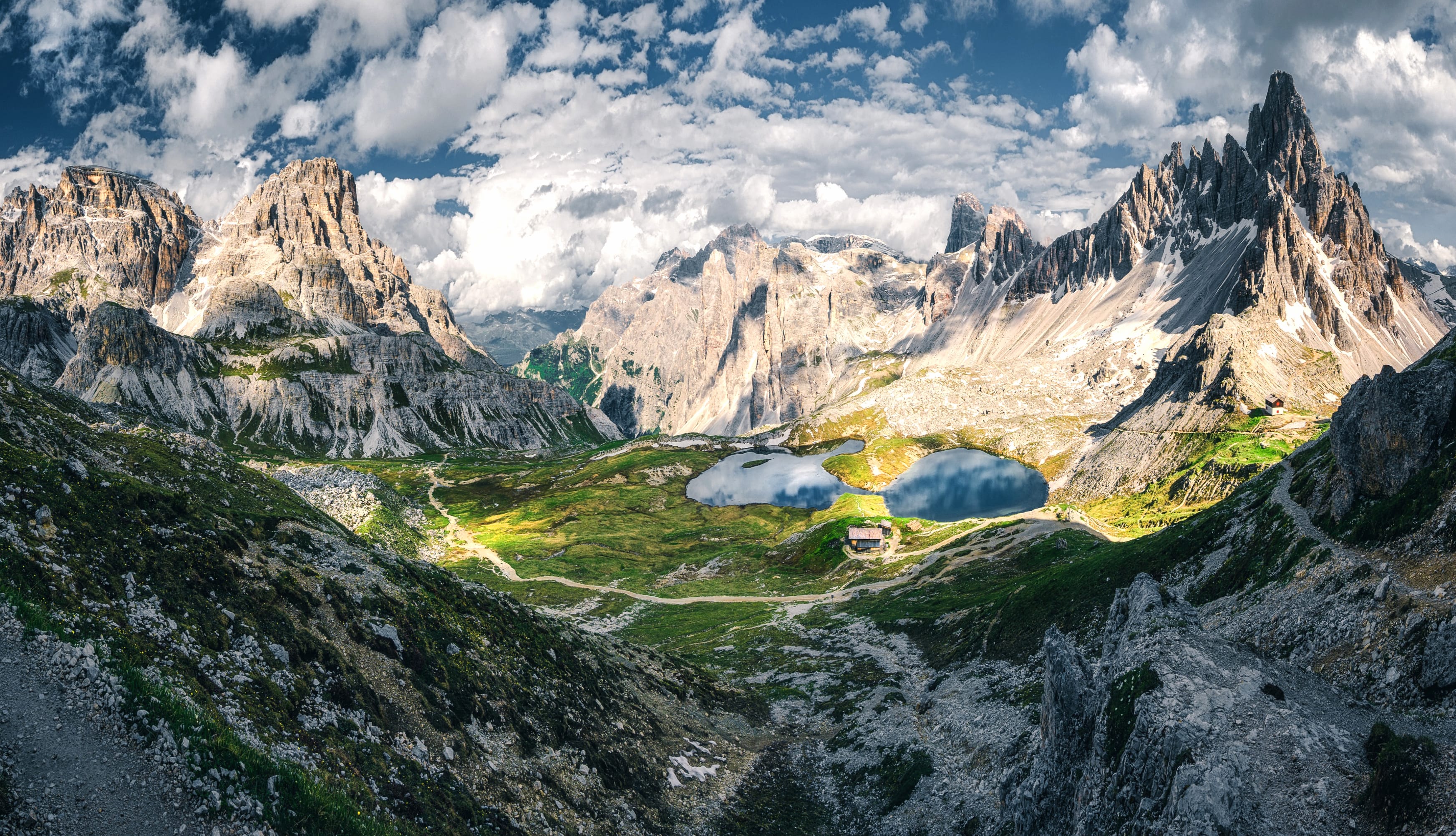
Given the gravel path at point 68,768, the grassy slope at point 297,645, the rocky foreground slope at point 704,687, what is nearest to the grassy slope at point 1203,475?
the rocky foreground slope at point 704,687

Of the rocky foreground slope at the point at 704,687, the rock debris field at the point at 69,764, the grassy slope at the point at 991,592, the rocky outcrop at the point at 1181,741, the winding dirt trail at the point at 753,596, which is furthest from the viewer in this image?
the winding dirt trail at the point at 753,596

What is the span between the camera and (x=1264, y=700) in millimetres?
28172

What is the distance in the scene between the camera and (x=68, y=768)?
1842 cm

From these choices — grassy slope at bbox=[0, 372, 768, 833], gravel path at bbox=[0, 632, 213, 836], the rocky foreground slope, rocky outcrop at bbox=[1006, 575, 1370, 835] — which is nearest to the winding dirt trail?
the rocky foreground slope

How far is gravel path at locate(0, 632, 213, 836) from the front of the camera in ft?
56.7

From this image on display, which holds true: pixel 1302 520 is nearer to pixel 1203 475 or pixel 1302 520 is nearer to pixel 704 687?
pixel 704 687

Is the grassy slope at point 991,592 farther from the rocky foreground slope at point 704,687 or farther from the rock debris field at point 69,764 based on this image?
the rock debris field at point 69,764

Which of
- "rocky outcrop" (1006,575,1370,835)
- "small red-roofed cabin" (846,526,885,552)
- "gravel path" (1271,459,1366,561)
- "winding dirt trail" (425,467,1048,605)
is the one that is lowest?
"winding dirt trail" (425,467,1048,605)

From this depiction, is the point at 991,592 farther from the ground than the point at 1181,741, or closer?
closer

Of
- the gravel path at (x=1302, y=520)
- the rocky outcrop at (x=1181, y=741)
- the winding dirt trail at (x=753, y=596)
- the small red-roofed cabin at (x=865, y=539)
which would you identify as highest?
the gravel path at (x=1302, y=520)

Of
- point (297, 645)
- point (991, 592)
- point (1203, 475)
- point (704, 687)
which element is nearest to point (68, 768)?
point (297, 645)

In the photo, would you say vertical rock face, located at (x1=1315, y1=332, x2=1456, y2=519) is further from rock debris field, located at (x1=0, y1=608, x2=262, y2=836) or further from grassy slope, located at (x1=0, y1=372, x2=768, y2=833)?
rock debris field, located at (x1=0, y1=608, x2=262, y2=836)

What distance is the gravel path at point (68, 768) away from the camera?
17.3 metres

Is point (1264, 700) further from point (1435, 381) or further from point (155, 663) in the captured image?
point (155, 663)
